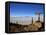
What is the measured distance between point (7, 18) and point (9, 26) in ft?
0.42

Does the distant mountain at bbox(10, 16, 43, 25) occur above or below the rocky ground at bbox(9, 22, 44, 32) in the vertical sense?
above

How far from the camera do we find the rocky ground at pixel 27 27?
1.94m

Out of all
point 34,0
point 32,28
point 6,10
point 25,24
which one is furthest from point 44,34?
point 6,10

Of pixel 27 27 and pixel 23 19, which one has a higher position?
pixel 23 19

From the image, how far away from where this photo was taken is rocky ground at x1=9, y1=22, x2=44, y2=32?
1939 millimetres

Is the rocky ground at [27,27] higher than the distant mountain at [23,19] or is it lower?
lower

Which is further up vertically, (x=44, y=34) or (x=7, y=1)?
(x=7, y=1)

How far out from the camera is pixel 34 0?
2092mm

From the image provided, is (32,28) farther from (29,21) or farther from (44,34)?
(44,34)

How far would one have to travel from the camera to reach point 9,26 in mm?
1909

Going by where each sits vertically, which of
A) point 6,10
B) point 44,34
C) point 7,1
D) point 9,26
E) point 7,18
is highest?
point 7,1

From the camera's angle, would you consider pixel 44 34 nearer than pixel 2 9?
No

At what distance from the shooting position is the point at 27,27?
200 cm

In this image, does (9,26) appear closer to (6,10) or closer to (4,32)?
(4,32)
